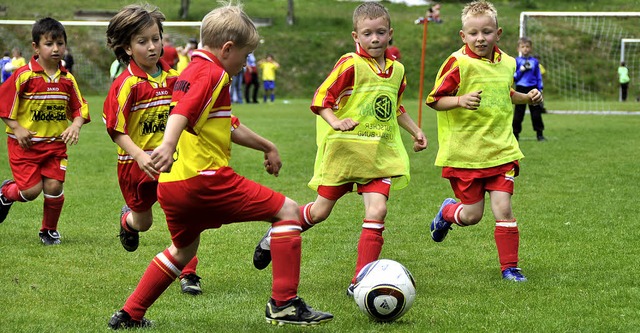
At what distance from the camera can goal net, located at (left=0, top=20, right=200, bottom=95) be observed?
37.9 meters

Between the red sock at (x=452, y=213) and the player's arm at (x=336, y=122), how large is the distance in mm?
1455

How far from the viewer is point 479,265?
22.2 feet

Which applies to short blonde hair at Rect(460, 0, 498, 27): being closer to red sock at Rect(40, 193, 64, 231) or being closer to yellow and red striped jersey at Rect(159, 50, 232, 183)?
yellow and red striped jersey at Rect(159, 50, 232, 183)

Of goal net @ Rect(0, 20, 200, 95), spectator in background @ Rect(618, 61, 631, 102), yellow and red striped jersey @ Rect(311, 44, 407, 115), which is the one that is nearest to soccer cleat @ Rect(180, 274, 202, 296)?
yellow and red striped jersey @ Rect(311, 44, 407, 115)

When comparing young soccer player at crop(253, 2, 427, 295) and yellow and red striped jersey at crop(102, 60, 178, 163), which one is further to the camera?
young soccer player at crop(253, 2, 427, 295)

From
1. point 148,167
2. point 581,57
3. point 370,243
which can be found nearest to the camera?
point 148,167

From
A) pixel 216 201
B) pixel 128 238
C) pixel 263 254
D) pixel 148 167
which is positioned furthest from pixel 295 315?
pixel 128 238

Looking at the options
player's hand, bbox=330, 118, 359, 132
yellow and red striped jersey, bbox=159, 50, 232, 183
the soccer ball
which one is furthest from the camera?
player's hand, bbox=330, 118, 359, 132

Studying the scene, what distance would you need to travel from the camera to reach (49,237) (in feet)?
25.7

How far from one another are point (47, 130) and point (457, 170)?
3.45m

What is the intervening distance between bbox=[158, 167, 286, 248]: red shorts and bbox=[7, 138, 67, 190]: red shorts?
349 centimetres

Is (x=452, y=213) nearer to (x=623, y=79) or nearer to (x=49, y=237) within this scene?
(x=49, y=237)

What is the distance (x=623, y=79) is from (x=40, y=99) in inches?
1287

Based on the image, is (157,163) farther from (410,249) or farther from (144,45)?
(410,249)
